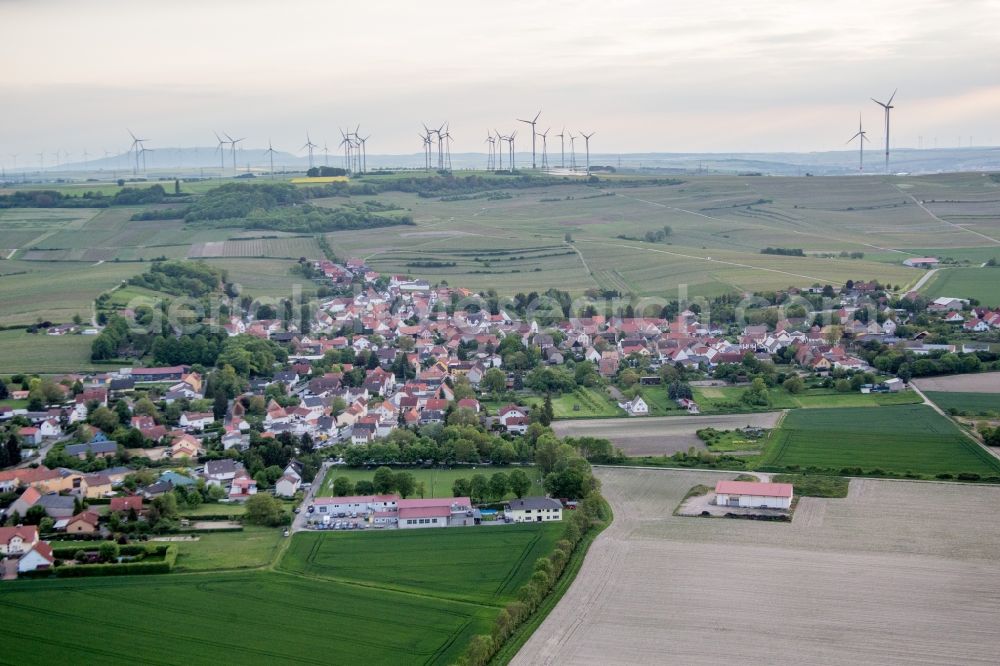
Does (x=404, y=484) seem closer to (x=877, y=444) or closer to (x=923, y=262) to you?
(x=877, y=444)

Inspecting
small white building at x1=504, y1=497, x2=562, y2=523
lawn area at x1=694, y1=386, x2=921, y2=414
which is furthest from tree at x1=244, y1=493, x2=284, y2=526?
lawn area at x1=694, y1=386, x2=921, y2=414

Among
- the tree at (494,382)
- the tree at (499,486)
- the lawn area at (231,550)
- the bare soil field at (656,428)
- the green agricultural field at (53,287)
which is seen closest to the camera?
the lawn area at (231,550)

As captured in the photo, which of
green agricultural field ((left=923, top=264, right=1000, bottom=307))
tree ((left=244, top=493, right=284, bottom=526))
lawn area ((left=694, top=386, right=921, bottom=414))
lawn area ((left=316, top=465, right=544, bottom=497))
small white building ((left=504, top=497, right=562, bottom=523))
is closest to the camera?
tree ((left=244, top=493, right=284, bottom=526))

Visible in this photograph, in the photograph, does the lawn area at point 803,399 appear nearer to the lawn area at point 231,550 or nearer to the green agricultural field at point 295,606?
the green agricultural field at point 295,606

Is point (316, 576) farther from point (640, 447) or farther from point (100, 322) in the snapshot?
point (100, 322)

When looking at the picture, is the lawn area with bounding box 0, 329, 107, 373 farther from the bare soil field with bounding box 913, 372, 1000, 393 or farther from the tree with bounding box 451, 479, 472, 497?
the bare soil field with bounding box 913, 372, 1000, 393

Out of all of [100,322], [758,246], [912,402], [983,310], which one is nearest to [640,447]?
[912,402]

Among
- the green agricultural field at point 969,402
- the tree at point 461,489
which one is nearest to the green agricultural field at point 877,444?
the green agricultural field at point 969,402
